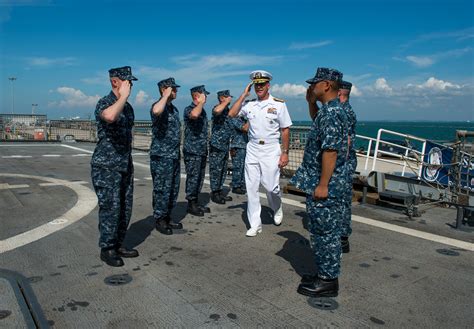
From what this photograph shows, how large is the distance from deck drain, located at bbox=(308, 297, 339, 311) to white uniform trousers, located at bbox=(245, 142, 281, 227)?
184 cm

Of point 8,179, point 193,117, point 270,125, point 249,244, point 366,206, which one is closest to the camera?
point 249,244

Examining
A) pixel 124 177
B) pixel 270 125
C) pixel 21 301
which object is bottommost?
pixel 21 301

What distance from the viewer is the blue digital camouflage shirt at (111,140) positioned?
3.50m

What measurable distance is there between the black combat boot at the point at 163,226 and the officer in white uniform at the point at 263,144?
100 centimetres

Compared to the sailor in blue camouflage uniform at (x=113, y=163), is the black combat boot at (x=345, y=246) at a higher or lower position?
lower

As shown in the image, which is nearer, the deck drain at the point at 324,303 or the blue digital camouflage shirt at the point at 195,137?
the deck drain at the point at 324,303

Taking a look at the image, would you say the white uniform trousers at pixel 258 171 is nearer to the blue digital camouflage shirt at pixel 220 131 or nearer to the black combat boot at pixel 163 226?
the black combat boot at pixel 163 226

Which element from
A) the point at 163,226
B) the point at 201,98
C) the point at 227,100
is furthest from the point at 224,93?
the point at 163,226

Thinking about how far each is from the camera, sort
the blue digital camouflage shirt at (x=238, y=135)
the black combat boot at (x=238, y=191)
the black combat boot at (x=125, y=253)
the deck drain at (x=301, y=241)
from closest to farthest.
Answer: the black combat boot at (x=125, y=253) → the deck drain at (x=301, y=241) → the blue digital camouflage shirt at (x=238, y=135) → the black combat boot at (x=238, y=191)

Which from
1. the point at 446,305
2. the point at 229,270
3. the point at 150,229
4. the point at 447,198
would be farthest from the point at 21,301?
the point at 447,198


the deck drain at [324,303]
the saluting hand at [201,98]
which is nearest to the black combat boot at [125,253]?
the deck drain at [324,303]

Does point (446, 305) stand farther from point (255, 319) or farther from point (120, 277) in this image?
point (120, 277)

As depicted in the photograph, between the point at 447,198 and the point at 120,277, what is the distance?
5.54 m

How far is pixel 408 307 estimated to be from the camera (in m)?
2.94
